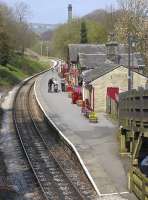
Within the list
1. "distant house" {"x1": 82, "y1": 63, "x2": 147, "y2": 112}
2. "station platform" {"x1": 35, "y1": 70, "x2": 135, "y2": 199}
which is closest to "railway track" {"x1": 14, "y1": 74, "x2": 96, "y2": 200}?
"station platform" {"x1": 35, "y1": 70, "x2": 135, "y2": 199}

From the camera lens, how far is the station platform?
19891 mm

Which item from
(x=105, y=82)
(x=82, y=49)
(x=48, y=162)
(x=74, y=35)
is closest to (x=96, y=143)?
(x=48, y=162)

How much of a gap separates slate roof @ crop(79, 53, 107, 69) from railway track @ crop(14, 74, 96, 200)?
11.8 meters

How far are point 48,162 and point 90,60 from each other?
31313 millimetres

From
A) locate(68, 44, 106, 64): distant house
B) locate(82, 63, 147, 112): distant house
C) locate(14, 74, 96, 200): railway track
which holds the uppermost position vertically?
locate(68, 44, 106, 64): distant house

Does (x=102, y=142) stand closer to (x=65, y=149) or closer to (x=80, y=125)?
(x=65, y=149)

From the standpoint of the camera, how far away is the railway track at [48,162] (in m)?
19.2

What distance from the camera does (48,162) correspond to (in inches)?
985

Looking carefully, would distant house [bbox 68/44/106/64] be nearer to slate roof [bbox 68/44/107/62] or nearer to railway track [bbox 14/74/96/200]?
slate roof [bbox 68/44/107/62]

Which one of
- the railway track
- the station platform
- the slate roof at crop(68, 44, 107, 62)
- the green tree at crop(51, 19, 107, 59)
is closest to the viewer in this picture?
the railway track

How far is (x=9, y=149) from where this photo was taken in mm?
28781

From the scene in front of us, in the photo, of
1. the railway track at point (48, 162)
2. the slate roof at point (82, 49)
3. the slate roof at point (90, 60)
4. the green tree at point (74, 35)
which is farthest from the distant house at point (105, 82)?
the green tree at point (74, 35)

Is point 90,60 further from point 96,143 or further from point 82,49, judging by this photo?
point 96,143

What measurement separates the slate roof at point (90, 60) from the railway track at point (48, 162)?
1179 centimetres
